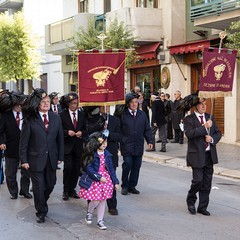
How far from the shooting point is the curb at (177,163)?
1110 cm


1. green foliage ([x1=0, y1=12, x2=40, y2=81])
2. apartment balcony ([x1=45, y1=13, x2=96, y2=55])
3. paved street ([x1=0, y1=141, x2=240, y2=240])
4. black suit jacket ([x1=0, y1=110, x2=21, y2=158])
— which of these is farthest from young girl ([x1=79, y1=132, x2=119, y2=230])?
green foliage ([x1=0, y1=12, x2=40, y2=81])

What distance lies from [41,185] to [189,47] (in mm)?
12020

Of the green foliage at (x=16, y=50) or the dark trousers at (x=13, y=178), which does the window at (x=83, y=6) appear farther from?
the dark trousers at (x=13, y=178)

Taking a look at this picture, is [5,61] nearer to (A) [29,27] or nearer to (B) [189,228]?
(A) [29,27]

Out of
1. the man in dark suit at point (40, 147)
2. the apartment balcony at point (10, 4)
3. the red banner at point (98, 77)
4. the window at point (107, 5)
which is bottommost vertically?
the man in dark suit at point (40, 147)

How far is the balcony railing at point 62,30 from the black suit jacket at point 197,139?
17012mm

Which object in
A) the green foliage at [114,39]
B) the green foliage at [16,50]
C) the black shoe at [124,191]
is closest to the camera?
the black shoe at [124,191]

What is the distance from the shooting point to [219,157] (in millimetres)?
13711

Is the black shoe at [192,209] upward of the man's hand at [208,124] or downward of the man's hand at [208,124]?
downward

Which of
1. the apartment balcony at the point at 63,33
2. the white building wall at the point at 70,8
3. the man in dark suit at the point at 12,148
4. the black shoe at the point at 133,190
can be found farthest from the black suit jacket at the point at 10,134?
the white building wall at the point at 70,8

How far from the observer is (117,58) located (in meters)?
7.46

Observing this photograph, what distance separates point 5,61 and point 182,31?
37.0 ft

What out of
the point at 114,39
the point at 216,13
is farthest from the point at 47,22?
the point at 216,13

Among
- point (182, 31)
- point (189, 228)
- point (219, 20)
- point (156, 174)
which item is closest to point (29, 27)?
point (182, 31)
